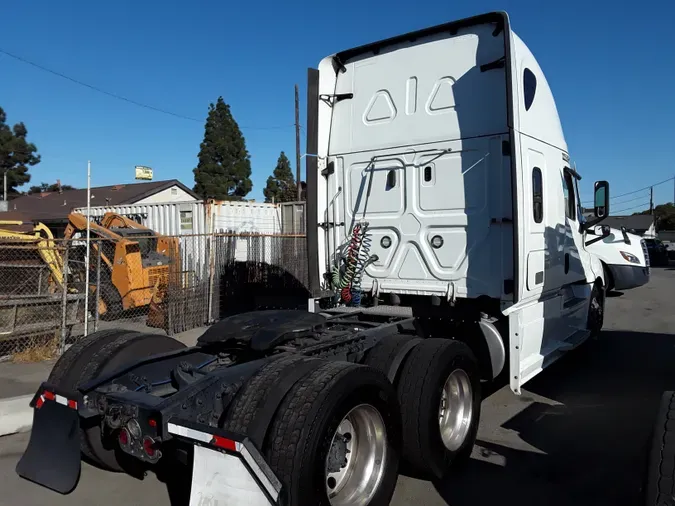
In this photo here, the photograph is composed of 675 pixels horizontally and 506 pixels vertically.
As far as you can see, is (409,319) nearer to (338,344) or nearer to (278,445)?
(338,344)

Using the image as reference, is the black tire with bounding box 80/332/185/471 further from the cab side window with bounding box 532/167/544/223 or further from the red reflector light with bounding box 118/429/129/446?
the cab side window with bounding box 532/167/544/223

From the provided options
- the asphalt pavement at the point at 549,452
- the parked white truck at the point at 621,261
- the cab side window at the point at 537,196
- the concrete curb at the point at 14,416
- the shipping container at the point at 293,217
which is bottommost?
the asphalt pavement at the point at 549,452

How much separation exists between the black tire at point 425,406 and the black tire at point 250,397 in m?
1.07

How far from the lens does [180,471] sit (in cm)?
430

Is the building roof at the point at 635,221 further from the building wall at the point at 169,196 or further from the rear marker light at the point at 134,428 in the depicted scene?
the rear marker light at the point at 134,428

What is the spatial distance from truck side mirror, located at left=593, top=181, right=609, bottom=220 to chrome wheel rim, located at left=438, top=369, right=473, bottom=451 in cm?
353

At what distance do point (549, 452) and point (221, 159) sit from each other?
39083 millimetres

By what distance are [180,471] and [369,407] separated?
6.30 ft

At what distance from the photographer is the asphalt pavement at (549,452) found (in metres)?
3.86

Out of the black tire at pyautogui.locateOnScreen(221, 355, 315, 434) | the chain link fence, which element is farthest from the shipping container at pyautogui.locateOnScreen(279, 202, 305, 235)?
the black tire at pyautogui.locateOnScreen(221, 355, 315, 434)

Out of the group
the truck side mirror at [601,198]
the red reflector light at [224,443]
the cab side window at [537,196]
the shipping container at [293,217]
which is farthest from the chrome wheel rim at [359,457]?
the shipping container at [293,217]

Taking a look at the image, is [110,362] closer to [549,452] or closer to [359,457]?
[359,457]

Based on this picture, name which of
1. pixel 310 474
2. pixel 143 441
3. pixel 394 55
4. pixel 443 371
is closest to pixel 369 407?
pixel 310 474

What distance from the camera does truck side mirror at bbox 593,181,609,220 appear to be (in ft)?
21.9
